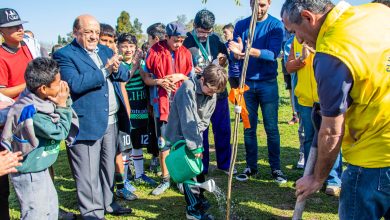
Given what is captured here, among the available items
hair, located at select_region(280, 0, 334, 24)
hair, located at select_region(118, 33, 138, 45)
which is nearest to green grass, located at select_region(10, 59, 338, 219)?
hair, located at select_region(118, 33, 138, 45)

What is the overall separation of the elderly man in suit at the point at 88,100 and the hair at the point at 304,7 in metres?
1.96

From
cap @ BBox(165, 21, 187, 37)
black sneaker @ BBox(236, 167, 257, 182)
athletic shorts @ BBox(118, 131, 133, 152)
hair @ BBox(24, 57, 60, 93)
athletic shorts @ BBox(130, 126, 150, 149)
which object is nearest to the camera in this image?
hair @ BBox(24, 57, 60, 93)

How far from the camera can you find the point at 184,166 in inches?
143

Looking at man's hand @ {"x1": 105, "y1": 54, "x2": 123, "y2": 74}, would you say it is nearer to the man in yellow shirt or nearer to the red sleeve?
the red sleeve

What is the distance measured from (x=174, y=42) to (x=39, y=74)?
2142mm

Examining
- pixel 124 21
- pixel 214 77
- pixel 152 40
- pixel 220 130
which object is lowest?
pixel 220 130

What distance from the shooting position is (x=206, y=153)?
204 inches

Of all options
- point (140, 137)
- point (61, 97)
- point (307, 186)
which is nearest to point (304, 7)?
point (307, 186)

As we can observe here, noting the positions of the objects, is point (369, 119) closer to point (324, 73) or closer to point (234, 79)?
point (324, 73)

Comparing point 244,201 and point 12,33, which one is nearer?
point 12,33

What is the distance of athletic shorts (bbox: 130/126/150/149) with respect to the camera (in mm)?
5118

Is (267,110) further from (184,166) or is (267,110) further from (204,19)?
(184,166)

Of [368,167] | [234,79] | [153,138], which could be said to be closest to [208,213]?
[153,138]

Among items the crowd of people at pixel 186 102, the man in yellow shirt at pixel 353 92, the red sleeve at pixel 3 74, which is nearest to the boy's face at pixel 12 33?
the crowd of people at pixel 186 102
